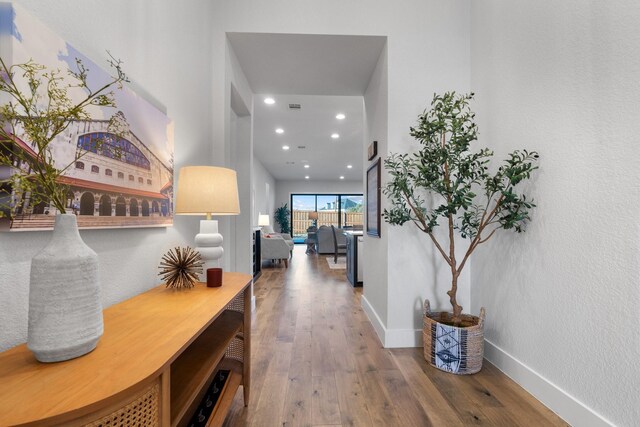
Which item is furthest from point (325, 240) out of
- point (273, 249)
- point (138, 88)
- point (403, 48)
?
point (138, 88)

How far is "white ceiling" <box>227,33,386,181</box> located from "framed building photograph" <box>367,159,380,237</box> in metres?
0.99

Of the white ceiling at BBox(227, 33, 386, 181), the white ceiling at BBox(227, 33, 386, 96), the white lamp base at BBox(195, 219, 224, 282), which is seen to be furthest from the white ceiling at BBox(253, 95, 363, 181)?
the white lamp base at BBox(195, 219, 224, 282)

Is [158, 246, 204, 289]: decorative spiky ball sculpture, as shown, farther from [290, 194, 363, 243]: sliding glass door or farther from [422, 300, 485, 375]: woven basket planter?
[290, 194, 363, 243]: sliding glass door

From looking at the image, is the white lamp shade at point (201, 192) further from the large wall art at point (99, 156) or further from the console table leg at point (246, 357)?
the console table leg at point (246, 357)

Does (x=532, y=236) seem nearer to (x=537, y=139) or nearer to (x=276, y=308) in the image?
(x=537, y=139)

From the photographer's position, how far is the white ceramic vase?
26.7 inches

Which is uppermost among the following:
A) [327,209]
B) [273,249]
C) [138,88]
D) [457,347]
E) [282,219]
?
[138,88]

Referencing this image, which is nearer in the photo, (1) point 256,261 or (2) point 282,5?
(2) point 282,5

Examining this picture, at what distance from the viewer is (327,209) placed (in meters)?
12.9

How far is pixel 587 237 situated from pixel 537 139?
656 mm

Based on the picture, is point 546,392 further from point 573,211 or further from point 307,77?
point 307,77

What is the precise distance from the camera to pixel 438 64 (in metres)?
2.52

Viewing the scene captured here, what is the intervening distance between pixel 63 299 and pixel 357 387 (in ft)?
5.49

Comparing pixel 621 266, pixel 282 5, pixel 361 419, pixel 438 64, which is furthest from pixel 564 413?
pixel 282 5
